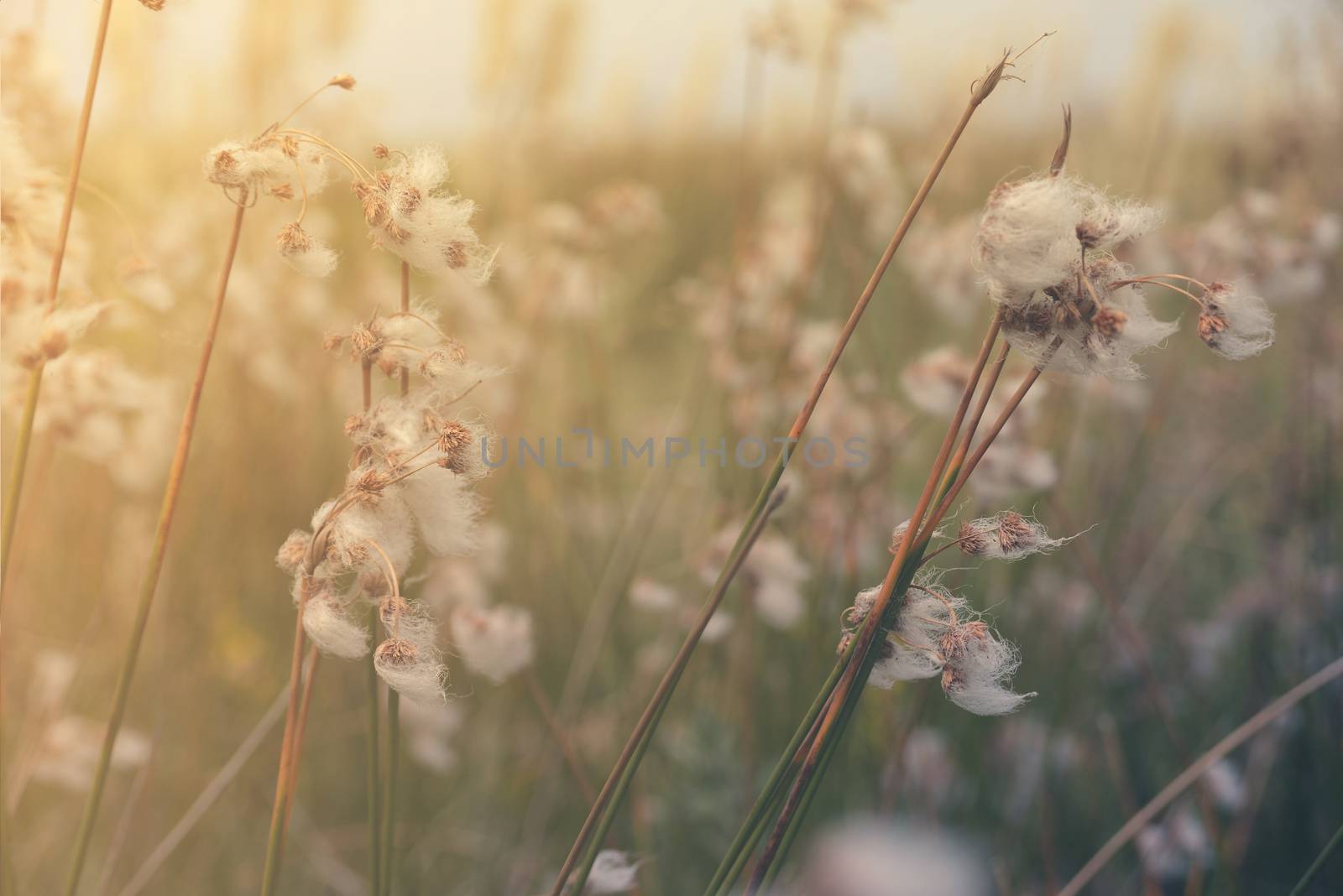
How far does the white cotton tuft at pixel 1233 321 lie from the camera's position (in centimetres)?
61

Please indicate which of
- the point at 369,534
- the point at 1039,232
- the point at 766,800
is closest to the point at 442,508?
the point at 369,534

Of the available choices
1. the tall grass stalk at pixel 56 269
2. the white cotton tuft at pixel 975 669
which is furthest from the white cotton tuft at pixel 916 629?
the tall grass stalk at pixel 56 269

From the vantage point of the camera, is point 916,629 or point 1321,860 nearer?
point 916,629

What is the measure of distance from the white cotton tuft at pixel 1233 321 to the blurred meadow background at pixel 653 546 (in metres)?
0.18

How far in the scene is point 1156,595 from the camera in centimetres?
215

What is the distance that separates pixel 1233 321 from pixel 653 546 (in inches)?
80.4

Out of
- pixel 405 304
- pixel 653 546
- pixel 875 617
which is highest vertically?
pixel 405 304

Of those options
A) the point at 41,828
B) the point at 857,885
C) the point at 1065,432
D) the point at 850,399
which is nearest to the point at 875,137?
the point at 850,399

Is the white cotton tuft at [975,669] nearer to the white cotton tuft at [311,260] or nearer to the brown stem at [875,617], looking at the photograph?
the brown stem at [875,617]

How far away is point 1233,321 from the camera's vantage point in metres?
0.62

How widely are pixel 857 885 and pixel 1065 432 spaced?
1130 mm

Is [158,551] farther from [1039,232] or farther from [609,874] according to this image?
[1039,232]

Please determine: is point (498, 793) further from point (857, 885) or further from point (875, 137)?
point (875, 137)

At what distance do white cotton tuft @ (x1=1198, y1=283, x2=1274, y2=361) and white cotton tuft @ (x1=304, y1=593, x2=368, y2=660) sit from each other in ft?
1.94
